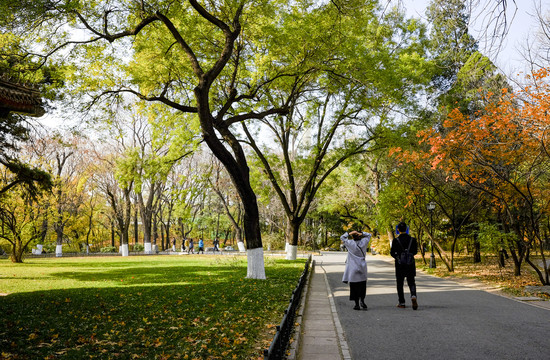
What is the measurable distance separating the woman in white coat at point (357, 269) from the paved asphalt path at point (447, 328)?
38 centimetres

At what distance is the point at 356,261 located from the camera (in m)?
9.16

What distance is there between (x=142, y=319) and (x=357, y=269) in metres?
4.86

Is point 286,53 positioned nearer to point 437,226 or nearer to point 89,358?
point 89,358

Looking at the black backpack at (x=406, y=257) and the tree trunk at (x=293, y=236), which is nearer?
the black backpack at (x=406, y=257)

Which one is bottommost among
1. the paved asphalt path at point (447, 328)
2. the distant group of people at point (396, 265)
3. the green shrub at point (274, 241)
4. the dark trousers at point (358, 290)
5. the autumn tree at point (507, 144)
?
the green shrub at point (274, 241)

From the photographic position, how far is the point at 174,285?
13.0m

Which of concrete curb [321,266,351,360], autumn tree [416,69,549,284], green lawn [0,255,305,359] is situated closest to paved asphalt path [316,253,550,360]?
concrete curb [321,266,351,360]

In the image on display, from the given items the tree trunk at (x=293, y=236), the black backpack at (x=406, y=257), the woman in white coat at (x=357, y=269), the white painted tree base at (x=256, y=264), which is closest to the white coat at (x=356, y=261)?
the woman in white coat at (x=357, y=269)

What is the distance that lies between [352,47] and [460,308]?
39.4ft

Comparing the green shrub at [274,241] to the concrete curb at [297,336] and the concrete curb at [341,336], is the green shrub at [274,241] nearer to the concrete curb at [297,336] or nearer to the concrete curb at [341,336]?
the concrete curb at [341,336]

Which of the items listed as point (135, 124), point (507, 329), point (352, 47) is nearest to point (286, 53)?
point (352, 47)

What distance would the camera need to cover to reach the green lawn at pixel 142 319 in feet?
18.4

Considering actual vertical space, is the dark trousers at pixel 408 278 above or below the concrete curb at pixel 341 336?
above

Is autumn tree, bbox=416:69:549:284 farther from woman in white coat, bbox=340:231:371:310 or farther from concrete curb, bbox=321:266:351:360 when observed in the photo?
concrete curb, bbox=321:266:351:360
